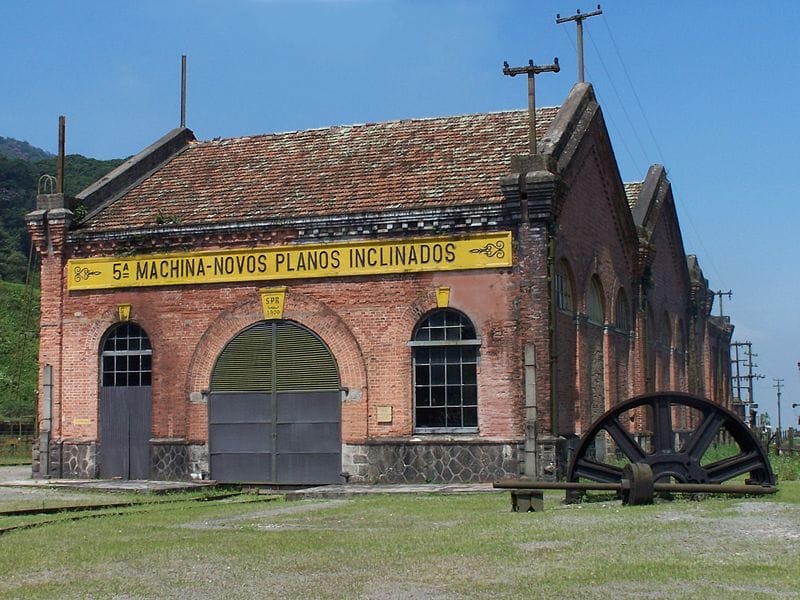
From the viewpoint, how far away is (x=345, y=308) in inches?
879

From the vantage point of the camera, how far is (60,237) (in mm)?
24562

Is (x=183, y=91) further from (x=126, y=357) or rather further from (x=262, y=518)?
(x=262, y=518)

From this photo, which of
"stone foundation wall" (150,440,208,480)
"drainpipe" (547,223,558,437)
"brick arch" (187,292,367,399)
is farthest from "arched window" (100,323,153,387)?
"drainpipe" (547,223,558,437)

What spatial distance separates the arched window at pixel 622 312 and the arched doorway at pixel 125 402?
10.9 m

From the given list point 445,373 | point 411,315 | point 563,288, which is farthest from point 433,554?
point 563,288

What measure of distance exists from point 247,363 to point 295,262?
89.5 inches

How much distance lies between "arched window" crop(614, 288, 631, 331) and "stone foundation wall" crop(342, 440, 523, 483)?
7.17 m

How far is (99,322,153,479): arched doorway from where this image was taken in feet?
78.1

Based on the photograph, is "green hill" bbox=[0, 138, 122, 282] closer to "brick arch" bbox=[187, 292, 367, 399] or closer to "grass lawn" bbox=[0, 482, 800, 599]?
"brick arch" bbox=[187, 292, 367, 399]

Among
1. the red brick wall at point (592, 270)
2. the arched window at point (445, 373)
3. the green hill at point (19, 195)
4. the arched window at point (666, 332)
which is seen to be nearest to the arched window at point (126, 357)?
the arched window at point (445, 373)

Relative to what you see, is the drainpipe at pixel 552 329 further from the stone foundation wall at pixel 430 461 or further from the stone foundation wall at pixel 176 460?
the stone foundation wall at pixel 176 460

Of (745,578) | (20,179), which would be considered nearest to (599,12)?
(745,578)

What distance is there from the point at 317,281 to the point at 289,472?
3.81 metres

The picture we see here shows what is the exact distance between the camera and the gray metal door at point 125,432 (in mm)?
23766
